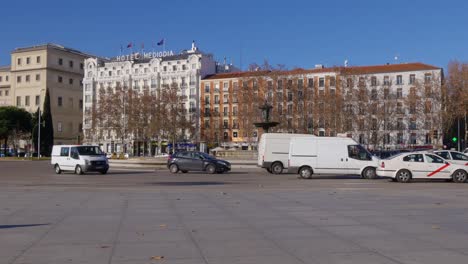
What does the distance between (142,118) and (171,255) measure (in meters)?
83.5

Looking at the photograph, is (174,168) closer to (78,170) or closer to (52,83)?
(78,170)

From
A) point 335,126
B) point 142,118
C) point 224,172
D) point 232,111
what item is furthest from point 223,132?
point 224,172

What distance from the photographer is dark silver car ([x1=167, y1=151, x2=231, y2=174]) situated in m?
37.1

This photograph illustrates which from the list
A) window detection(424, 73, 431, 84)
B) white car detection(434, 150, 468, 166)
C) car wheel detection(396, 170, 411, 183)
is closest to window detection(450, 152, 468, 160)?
white car detection(434, 150, 468, 166)

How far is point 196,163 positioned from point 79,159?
7896 millimetres

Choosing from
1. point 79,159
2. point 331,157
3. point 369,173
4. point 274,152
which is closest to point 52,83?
point 79,159

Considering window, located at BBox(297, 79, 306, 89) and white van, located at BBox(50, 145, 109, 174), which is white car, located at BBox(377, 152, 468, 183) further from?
window, located at BBox(297, 79, 306, 89)

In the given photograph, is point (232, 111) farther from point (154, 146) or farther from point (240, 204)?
point (240, 204)

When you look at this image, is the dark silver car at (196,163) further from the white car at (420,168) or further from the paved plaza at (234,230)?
the paved plaza at (234,230)

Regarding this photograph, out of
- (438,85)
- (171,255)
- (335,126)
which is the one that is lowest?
(171,255)

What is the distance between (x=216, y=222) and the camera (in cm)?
1129

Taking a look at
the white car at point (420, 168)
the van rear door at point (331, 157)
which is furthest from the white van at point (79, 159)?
the white car at point (420, 168)

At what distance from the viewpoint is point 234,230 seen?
33.6 feet

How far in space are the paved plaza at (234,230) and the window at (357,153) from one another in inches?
518
